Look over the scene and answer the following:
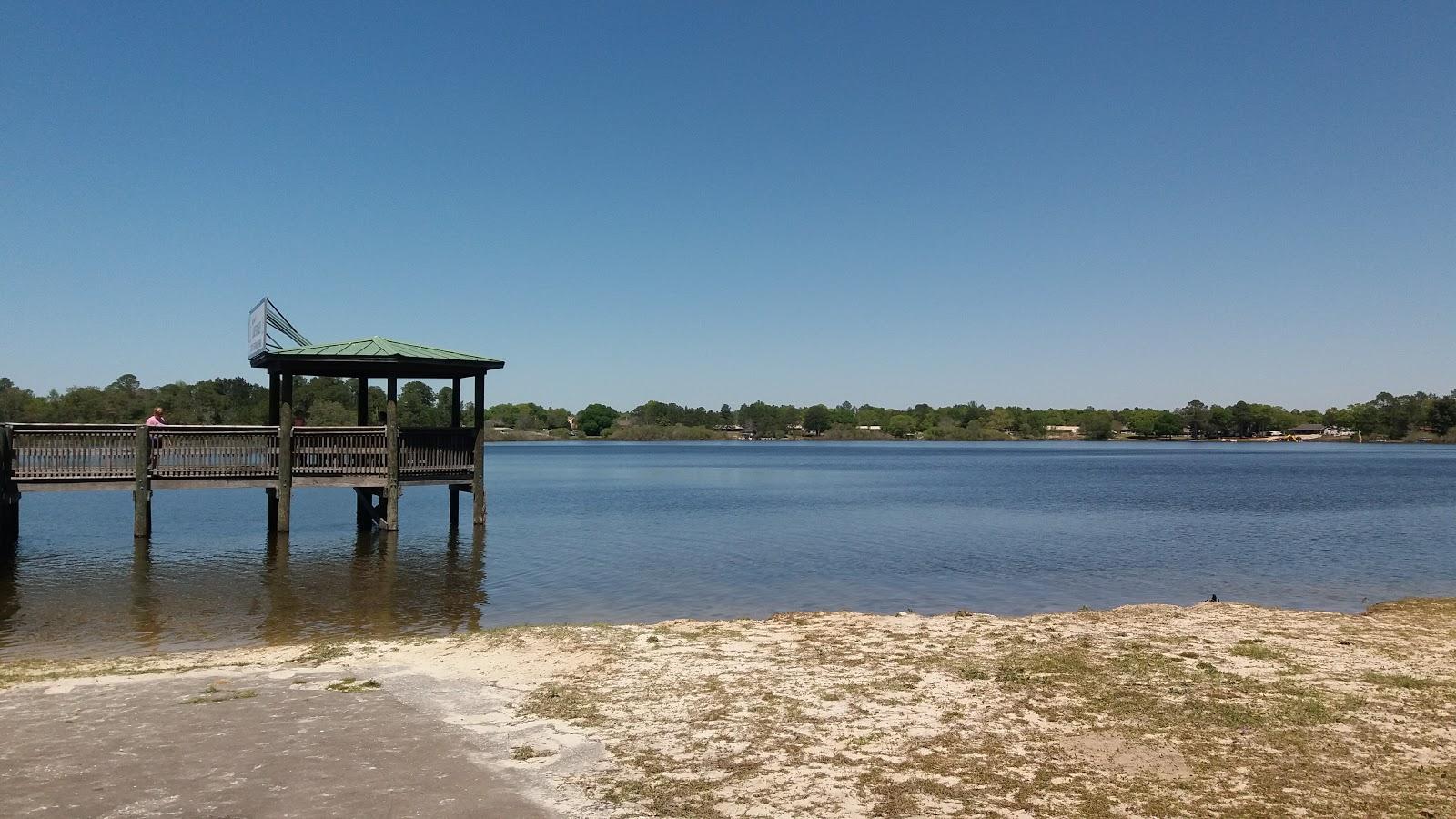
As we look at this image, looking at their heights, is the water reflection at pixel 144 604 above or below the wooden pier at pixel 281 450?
below

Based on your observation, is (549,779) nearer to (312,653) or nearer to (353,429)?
(312,653)

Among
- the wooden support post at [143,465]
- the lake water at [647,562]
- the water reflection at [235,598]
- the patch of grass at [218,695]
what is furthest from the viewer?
the wooden support post at [143,465]

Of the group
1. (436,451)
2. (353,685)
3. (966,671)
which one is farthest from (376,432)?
(966,671)

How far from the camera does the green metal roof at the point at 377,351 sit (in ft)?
75.4

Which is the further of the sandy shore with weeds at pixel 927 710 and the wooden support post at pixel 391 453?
the wooden support post at pixel 391 453

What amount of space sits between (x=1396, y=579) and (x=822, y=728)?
19.3 m

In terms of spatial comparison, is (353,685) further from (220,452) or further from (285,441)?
(220,452)

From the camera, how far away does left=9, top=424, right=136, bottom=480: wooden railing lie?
21.7 m

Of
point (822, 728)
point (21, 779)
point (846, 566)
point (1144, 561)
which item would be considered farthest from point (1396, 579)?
point (21, 779)

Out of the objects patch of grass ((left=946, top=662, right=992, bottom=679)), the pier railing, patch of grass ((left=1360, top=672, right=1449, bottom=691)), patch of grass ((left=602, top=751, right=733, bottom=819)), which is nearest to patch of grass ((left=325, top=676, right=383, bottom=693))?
patch of grass ((left=602, top=751, right=733, bottom=819))

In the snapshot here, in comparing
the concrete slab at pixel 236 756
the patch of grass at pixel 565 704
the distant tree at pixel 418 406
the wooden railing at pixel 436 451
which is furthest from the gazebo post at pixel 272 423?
the distant tree at pixel 418 406

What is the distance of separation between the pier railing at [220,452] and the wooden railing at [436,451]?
24 millimetres

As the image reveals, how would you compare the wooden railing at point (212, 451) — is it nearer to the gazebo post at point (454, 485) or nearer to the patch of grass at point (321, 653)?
the gazebo post at point (454, 485)

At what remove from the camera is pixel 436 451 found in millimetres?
25281
